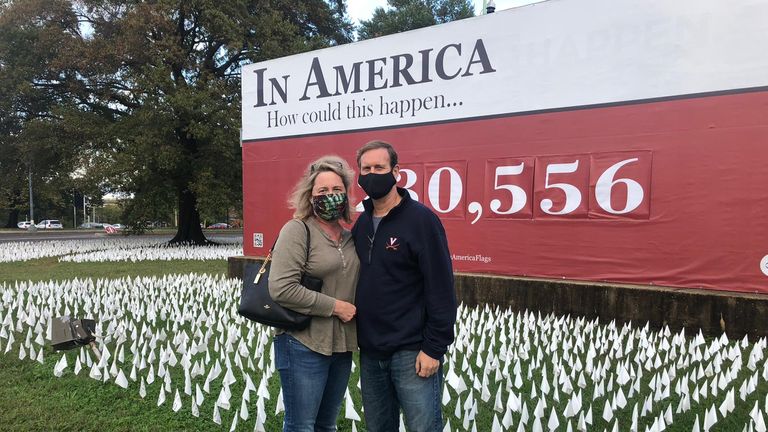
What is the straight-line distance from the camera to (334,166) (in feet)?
8.25

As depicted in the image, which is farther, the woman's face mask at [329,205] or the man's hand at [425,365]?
the woman's face mask at [329,205]

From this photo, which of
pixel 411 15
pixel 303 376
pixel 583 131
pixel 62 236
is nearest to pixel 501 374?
pixel 303 376

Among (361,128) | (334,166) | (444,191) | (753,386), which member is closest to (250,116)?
(361,128)

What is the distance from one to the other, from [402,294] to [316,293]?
1.31 ft

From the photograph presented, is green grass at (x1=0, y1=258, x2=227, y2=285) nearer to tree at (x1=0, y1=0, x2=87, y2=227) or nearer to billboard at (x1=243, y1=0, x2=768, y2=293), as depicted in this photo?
billboard at (x1=243, y1=0, x2=768, y2=293)

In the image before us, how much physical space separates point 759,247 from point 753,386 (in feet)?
7.49

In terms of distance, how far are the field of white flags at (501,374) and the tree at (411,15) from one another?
29.1 metres

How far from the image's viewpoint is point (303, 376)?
7.98ft

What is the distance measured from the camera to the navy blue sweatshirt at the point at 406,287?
7.45ft

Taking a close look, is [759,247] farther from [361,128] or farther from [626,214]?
[361,128]

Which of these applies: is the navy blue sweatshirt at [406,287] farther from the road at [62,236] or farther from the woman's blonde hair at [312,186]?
the road at [62,236]

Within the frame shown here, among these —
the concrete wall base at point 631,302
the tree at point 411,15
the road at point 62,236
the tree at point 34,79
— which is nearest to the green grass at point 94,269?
the tree at point 34,79

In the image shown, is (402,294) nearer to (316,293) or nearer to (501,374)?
(316,293)

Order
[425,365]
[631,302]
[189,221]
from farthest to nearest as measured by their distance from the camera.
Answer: [189,221] → [631,302] → [425,365]
